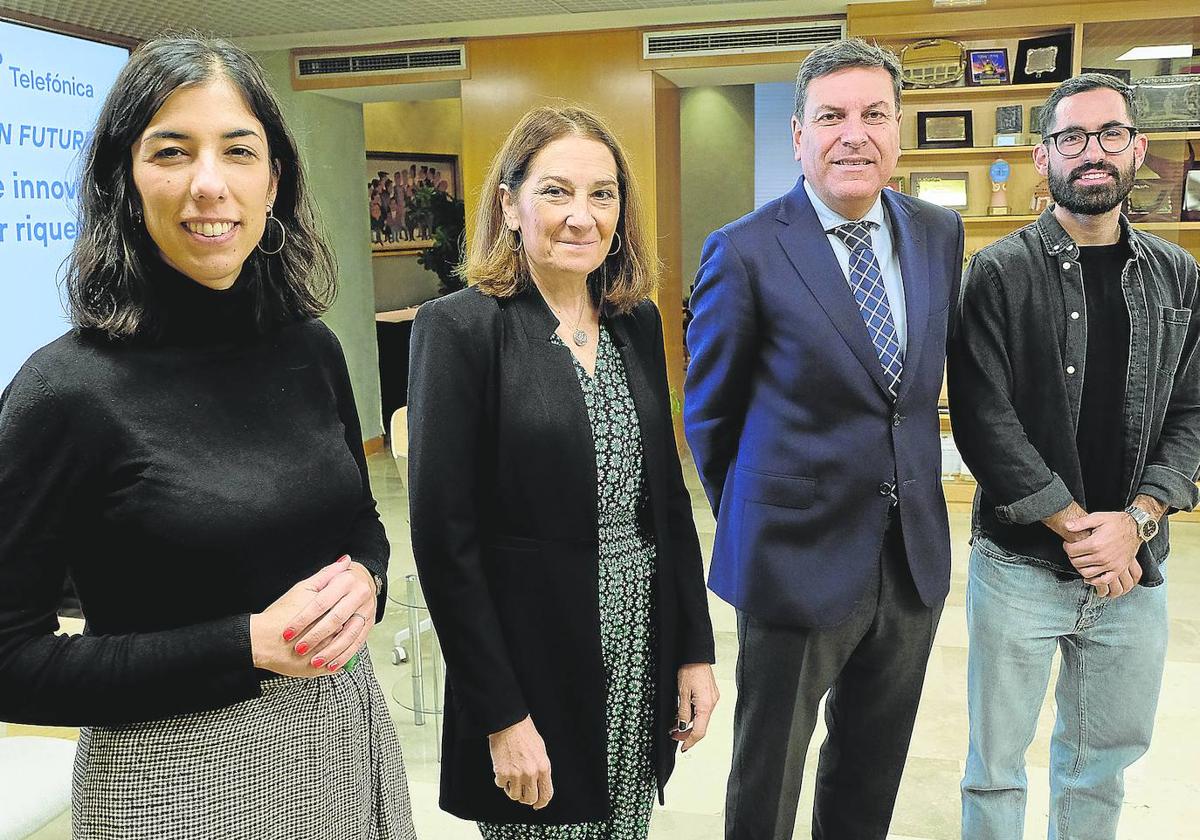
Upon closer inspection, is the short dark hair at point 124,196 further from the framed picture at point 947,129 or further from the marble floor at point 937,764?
the framed picture at point 947,129

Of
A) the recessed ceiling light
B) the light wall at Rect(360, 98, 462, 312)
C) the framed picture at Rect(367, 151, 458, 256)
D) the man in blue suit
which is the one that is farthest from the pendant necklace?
the light wall at Rect(360, 98, 462, 312)

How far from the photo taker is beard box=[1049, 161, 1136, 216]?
1936 mm

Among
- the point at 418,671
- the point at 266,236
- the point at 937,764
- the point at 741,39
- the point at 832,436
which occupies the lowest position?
the point at 937,764

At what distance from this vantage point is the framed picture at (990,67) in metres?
5.94

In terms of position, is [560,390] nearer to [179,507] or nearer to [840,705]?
[179,507]

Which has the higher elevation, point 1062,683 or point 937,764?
point 1062,683

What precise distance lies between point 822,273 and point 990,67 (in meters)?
4.89

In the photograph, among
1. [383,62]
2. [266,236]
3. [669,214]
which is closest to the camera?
[266,236]

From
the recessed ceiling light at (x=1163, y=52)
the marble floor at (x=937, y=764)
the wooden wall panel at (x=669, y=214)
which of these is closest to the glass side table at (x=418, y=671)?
the marble floor at (x=937, y=764)

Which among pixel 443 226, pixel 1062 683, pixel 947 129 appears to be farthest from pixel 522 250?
pixel 443 226

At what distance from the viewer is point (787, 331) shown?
185 cm

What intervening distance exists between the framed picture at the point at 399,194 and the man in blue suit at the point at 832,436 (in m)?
7.39

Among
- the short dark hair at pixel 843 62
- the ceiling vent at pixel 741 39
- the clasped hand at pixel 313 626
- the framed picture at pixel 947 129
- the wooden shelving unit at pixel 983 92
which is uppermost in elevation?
the ceiling vent at pixel 741 39

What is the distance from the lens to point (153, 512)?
111 centimetres
